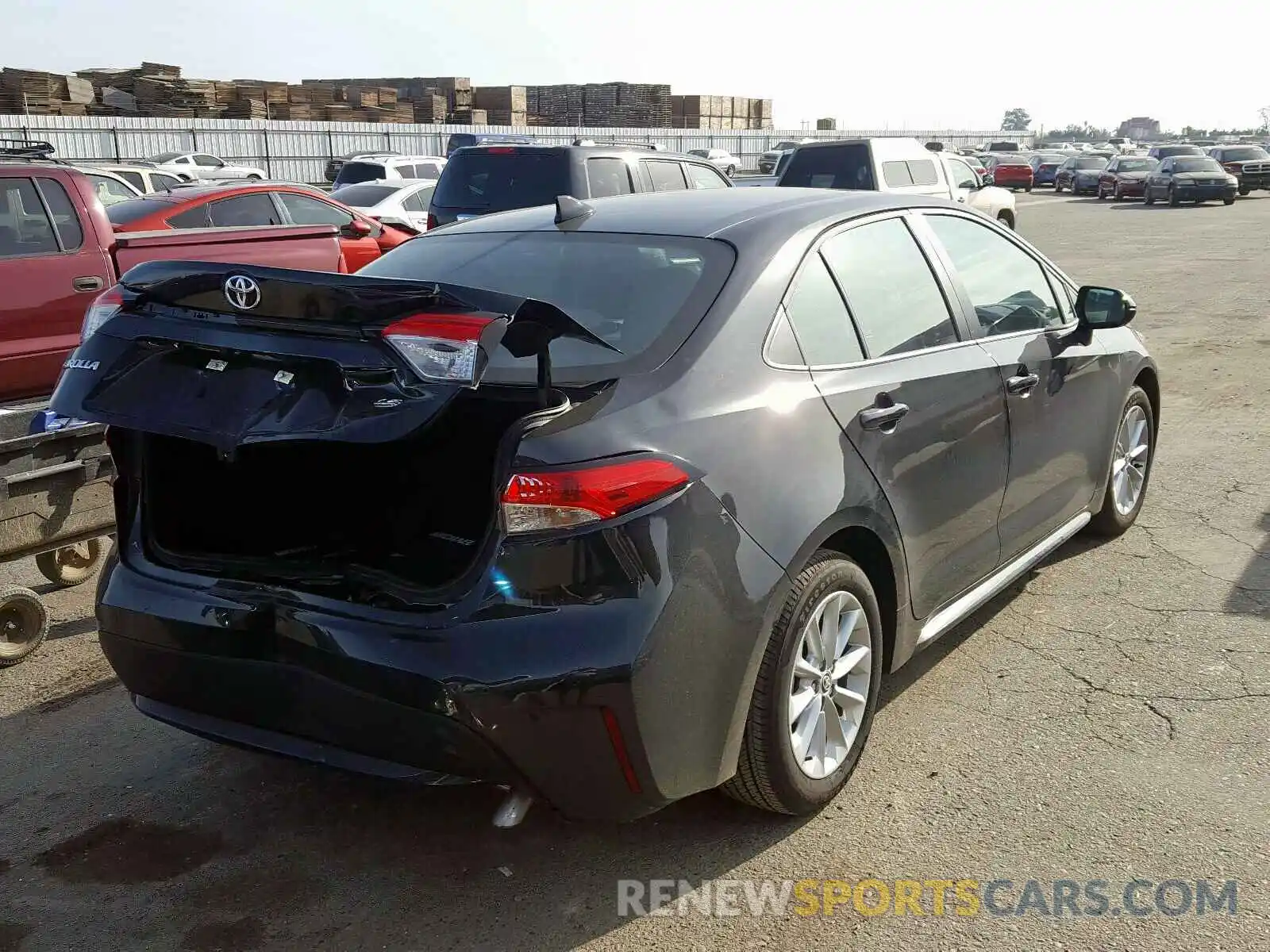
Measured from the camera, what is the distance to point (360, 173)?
23984 mm

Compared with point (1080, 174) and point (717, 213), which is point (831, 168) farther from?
point (1080, 174)

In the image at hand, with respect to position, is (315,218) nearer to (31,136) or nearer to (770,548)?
(770,548)

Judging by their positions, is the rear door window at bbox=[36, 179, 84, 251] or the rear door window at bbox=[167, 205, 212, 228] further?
the rear door window at bbox=[167, 205, 212, 228]

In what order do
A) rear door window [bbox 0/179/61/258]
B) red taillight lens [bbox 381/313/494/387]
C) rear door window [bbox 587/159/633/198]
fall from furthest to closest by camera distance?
rear door window [bbox 587/159/633/198], rear door window [bbox 0/179/61/258], red taillight lens [bbox 381/313/494/387]

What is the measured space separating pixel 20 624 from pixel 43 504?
0.47m

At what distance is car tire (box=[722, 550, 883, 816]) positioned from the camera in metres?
3.27

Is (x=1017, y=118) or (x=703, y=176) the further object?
(x=1017, y=118)

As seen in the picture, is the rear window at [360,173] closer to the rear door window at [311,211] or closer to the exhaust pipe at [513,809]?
the rear door window at [311,211]

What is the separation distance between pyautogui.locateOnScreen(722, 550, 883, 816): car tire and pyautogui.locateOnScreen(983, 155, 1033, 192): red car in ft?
157

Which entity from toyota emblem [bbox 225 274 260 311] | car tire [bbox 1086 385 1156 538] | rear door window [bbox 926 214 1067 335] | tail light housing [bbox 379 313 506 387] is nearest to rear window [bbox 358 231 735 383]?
tail light housing [bbox 379 313 506 387]

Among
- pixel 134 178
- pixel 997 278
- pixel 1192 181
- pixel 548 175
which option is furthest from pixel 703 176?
pixel 1192 181

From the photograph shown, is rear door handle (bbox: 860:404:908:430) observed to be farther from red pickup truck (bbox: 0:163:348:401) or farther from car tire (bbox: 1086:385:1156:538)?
red pickup truck (bbox: 0:163:348:401)

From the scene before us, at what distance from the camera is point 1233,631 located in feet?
15.8

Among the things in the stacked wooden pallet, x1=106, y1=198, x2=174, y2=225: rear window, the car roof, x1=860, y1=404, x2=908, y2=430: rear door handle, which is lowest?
x1=860, y1=404, x2=908, y2=430: rear door handle
